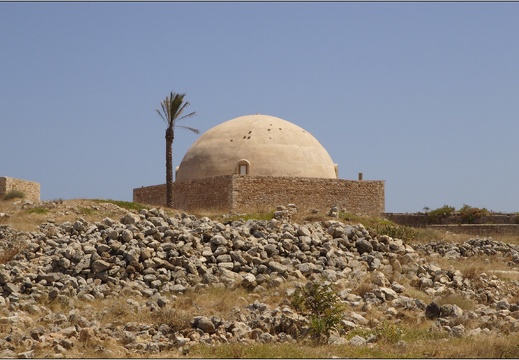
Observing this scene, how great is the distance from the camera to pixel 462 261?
16062 millimetres

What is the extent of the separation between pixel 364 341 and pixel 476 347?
1279 millimetres

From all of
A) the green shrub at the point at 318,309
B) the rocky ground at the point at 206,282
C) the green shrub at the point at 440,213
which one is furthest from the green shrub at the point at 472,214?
the green shrub at the point at 318,309

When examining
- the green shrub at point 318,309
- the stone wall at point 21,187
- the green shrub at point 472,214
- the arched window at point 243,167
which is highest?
the arched window at point 243,167

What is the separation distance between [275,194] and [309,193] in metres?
1.27

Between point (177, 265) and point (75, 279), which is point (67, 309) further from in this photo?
point (177, 265)

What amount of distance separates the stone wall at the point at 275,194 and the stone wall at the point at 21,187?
602 cm

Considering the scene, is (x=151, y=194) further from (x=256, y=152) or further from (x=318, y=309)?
(x=318, y=309)

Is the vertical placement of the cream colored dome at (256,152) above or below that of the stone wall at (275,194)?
above

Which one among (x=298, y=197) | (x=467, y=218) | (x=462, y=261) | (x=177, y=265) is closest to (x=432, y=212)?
(x=467, y=218)

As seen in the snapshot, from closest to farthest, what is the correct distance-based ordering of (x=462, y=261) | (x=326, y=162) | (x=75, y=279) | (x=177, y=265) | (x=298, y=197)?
(x=75, y=279)
(x=177, y=265)
(x=462, y=261)
(x=298, y=197)
(x=326, y=162)

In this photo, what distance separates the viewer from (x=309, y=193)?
85.4ft

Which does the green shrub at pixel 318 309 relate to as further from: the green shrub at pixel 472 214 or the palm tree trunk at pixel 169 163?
the green shrub at pixel 472 214

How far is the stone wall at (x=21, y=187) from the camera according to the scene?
28.3m

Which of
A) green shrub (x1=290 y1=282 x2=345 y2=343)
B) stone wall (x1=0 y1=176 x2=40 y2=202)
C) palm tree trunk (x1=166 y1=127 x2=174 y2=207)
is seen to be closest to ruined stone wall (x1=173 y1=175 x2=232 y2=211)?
palm tree trunk (x1=166 y1=127 x2=174 y2=207)
